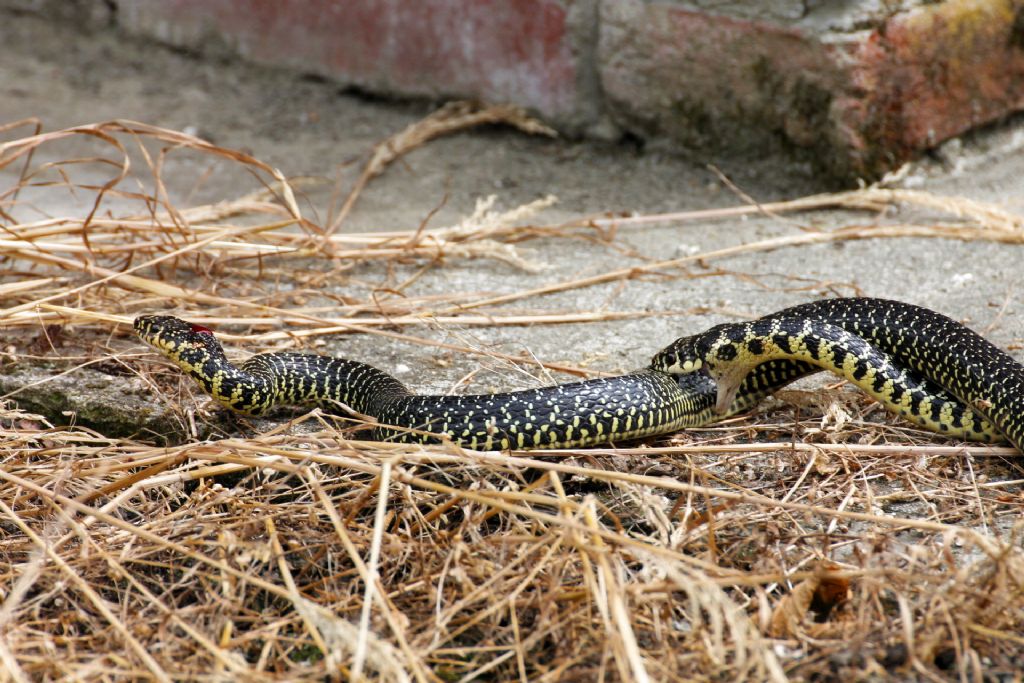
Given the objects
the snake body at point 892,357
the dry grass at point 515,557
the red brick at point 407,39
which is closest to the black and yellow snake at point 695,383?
the snake body at point 892,357

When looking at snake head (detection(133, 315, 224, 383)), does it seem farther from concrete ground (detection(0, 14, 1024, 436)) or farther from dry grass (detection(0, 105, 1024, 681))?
concrete ground (detection(0, 14, 1024, 436))

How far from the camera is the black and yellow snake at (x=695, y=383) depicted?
4.06 metres

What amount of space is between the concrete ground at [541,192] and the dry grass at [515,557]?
A: 103cm

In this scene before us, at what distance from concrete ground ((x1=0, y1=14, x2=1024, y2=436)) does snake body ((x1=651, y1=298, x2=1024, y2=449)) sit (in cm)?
63

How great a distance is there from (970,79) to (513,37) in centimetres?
290

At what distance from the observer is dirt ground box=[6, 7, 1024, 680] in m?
4.77

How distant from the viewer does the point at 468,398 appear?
4.12m

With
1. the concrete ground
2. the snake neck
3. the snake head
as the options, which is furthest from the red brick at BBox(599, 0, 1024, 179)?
the snake head

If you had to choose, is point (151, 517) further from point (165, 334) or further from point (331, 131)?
point (331, 131)

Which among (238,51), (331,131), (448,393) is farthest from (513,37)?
(448,393)

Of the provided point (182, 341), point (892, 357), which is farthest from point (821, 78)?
point (182, 341)

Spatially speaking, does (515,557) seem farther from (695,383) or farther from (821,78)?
(821,78)

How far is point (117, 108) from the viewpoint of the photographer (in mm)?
8234

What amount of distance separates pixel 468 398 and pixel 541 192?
307cm
